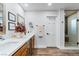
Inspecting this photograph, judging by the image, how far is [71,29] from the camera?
7.43m

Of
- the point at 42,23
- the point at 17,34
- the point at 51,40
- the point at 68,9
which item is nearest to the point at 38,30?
the point at 42,23

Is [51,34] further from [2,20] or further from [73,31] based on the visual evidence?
[2,20]

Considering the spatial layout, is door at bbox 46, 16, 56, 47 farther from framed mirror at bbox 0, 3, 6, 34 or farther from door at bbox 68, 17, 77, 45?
framed mirror at bbox 0, 3, 6, 34

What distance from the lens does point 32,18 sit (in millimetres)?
7629

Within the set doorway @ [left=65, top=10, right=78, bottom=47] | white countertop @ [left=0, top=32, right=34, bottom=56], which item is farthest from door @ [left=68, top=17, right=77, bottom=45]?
white countertop @ [left=0, top=32, right=34, bottom=56]

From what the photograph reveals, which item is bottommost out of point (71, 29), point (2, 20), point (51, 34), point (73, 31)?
point (51, 34)

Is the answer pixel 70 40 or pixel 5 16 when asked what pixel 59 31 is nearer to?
pixel 70 40

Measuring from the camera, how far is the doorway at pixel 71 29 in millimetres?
7262

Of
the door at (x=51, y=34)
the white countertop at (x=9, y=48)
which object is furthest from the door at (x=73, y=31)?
the white countertop at (x=9, y=48)

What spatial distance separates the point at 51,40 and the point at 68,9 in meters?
2.00

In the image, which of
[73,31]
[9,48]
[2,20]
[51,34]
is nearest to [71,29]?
[73,31]

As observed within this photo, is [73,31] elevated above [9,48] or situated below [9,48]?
above

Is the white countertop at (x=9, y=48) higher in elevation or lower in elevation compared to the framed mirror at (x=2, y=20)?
lower

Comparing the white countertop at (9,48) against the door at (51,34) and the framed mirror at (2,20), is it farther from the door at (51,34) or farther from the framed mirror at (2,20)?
the door at (51,34)
